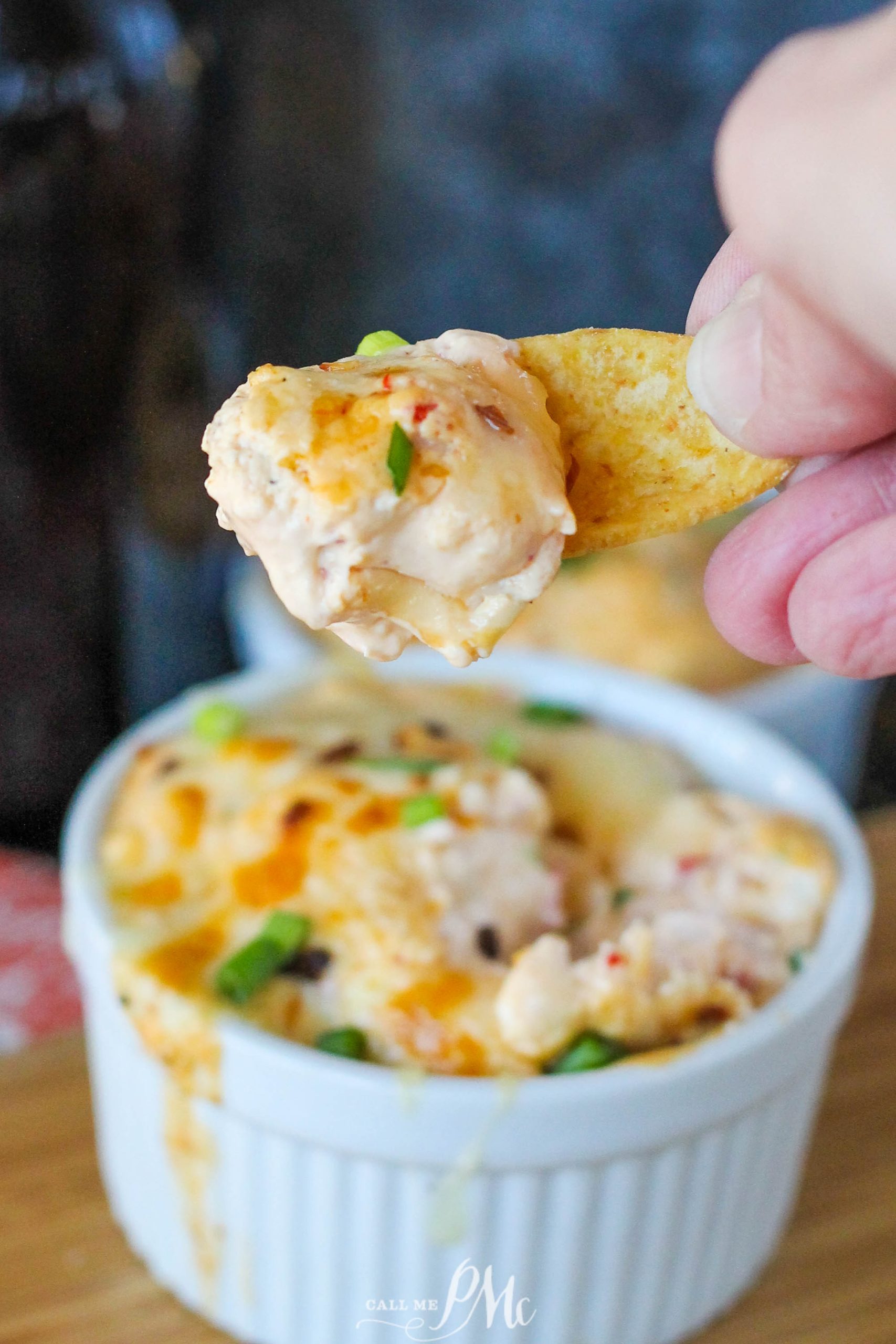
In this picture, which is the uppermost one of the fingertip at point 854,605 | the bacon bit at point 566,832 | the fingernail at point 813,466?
the fingernail at point 813,466

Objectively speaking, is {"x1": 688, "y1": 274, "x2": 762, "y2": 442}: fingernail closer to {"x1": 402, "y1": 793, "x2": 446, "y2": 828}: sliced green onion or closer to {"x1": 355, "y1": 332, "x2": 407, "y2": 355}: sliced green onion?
{"x1": 355, "y1": 332, "x2": 407, "y2": 355}: sliced green onion

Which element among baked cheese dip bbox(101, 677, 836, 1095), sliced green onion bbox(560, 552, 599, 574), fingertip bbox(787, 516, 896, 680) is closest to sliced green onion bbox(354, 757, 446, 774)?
baked cheese dip bbox(101, 677, 836, 1095)

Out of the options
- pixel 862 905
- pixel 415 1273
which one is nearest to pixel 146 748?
pixel 415 1273

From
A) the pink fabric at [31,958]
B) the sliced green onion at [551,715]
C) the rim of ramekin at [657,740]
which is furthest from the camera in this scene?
the pink fabric at [31,958]

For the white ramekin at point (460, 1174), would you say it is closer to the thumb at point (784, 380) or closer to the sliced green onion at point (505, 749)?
the sliced green onion at point (505, 749)

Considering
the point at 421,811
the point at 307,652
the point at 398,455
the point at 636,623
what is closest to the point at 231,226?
the point at 307,652

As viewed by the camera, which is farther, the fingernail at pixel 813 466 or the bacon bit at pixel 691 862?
the bacon bit at pixel 691 862

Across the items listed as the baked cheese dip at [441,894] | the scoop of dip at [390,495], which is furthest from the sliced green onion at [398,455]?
the baked cheese dip at [441,894]
